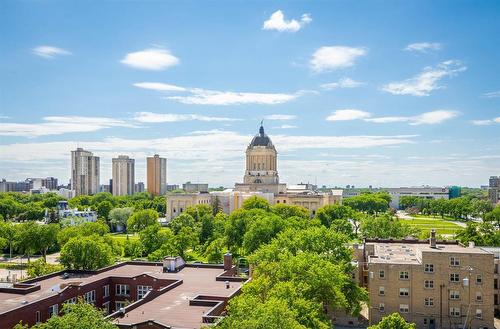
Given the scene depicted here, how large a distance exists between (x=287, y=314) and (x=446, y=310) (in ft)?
92.6

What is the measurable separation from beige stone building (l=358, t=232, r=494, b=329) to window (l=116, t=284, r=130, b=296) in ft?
81.4

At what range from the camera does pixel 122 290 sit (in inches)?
1983

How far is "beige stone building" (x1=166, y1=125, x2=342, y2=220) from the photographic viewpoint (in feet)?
522

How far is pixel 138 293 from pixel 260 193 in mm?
110128

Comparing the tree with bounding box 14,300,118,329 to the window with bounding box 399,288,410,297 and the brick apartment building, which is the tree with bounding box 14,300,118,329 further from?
the window with bounding box 399,288,410,297

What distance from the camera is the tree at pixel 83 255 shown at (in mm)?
59094

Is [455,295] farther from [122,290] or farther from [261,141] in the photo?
[261,141]

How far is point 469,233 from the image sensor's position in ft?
264

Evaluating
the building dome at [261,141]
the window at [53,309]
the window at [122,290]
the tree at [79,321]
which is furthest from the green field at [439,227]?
the tree at [79,321]

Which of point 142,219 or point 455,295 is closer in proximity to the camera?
point 455,295

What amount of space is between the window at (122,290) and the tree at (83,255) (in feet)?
35.1

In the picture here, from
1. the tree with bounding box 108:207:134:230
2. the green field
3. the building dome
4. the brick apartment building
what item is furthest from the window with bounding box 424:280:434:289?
the building dome

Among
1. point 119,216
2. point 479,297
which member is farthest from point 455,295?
point 119,216

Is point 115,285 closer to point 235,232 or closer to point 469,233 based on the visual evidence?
point 235,232
